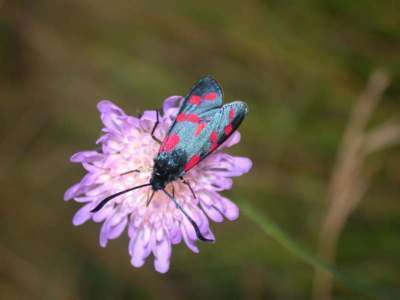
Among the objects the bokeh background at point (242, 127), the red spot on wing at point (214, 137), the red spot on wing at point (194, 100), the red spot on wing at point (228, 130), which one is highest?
the bokeh background at point (242, 127)

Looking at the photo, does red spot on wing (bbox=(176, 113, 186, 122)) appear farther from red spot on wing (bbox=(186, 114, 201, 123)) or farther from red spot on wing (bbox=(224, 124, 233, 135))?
red spot on wing (bbox=(224, 124, 233, 135))

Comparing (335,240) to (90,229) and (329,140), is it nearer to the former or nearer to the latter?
(329,140)

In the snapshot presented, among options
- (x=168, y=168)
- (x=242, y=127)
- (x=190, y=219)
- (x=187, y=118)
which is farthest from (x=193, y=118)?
(x=242, y=127)

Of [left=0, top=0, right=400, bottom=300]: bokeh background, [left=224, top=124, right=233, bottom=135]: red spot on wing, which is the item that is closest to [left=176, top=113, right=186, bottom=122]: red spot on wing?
[left=224, top=124, right=233, bottom=135]: red spot on wing

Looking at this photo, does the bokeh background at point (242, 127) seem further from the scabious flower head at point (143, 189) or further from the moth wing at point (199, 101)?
the moth wing at point (199, 101)

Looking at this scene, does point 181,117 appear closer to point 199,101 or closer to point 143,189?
point 199,101

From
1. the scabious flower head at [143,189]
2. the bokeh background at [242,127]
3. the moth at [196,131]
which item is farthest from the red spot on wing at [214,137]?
the bokeh background at [242,127]
